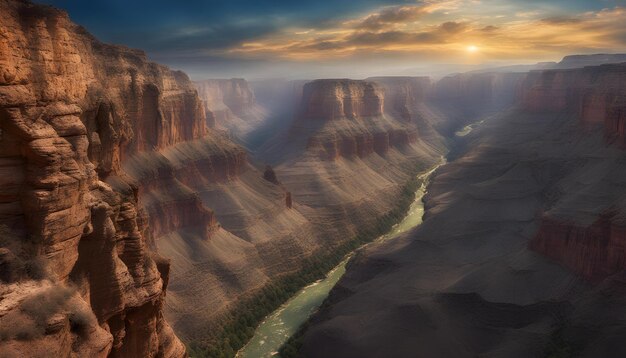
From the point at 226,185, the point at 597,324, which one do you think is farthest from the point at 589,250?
the point at 226,185

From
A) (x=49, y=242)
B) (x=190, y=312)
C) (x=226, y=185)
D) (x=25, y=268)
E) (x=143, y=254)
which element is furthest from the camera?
(x=226, y=185)

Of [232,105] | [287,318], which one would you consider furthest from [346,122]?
[232,105]

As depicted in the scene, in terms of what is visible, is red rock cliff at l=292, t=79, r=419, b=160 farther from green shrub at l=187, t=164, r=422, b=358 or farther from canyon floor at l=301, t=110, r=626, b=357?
canyon floor at l=301, t=110, r=626, b=357

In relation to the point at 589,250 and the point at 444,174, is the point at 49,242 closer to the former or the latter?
the point at 589,250

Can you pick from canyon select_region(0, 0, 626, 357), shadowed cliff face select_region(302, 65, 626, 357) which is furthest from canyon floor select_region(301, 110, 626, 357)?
canyon select_region(0, 0, 626, 357)

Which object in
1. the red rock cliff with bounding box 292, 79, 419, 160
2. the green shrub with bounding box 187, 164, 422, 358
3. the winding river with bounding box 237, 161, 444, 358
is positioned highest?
the red rock cliff with bounding box 292, 79, 419, 160

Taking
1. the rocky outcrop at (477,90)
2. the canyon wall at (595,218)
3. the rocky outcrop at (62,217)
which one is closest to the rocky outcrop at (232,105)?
the rocky outcrop at (477,90)

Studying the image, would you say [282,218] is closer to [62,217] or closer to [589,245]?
[589,245]
